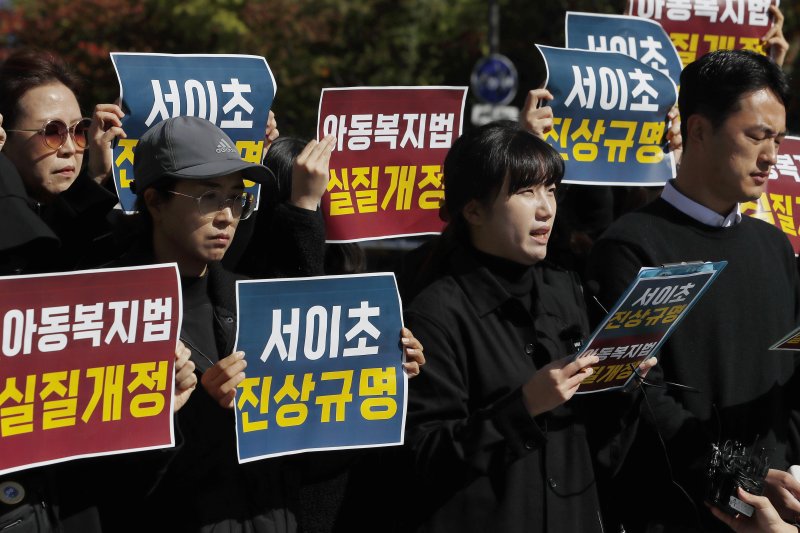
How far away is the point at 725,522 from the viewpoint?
355cm

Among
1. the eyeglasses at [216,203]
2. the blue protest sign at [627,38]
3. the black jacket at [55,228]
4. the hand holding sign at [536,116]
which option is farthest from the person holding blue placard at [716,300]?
the black jacket at [55,228]

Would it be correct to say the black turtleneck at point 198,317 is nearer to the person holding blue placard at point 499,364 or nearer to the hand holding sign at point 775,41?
the person holding blue placard at point 499,364

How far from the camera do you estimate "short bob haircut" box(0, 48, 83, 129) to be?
384cm

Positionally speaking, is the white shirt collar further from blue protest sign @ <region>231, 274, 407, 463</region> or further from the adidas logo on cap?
the adidas logo on cap

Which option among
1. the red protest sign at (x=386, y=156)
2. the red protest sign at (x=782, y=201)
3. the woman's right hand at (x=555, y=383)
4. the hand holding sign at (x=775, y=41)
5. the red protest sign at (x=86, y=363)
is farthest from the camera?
the hand holding sign at (x=775, y=41)

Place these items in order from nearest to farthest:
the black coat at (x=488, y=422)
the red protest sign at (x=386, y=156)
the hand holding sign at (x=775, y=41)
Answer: the black coat at (x=488, y=422)
the red protest sign at (x=386, y=156)
the hand holding sign at (x=775, y=41)

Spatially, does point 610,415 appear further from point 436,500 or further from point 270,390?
point 270,390

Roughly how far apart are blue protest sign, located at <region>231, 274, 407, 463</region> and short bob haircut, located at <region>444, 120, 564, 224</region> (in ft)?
1.30

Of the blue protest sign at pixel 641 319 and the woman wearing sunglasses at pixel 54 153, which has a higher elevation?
the woman wearing sunglasses at pixel 54 153

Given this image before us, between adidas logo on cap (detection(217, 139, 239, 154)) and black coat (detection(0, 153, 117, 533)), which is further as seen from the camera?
adidas logo on cap (detection(217, 139, 239, 154))

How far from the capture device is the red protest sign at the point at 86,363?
116 inches

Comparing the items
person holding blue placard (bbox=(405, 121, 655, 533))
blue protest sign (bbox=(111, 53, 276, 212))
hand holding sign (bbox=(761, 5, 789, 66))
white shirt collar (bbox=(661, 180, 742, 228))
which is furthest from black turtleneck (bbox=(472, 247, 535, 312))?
hand holding sign (bbox=(761, 5, 789, 66))

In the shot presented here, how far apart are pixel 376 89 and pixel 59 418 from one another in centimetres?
192

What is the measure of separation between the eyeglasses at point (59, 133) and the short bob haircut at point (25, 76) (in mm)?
108
